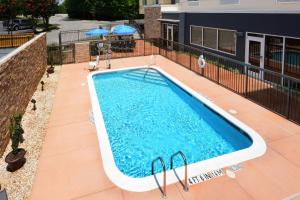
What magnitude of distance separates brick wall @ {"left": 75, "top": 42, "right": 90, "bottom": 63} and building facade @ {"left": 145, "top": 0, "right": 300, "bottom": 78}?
8.19 metres

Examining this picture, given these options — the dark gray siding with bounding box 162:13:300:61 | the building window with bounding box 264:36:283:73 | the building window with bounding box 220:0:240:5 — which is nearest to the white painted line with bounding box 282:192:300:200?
the dark gray siding with bounding box 162:13:300:61

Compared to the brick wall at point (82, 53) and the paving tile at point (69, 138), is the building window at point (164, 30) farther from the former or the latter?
the paving tile at point (69, 138)

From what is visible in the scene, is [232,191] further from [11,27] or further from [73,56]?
[11,27]

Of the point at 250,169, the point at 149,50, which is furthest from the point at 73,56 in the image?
the point at 250,169

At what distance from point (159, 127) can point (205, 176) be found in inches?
168

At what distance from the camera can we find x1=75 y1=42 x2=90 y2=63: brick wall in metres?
23.2

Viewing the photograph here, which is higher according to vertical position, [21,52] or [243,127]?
[21,52]

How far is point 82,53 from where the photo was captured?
24281mm

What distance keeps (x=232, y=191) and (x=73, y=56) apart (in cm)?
1851

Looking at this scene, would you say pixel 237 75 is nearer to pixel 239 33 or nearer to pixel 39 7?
pixel 239 33

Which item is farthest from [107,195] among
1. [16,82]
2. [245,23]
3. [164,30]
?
[164,30]

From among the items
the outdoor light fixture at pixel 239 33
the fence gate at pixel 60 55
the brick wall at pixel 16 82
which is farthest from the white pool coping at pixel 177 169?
the fence gate at pixel 60 55

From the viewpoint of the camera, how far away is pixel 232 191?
699 cm

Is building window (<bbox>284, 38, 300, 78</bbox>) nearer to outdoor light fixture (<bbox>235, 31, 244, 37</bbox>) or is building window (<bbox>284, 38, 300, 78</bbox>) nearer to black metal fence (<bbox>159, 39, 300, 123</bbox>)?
black metal fence (<bbox>159, 39, 300, 123</bbox>)
